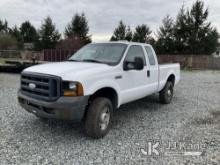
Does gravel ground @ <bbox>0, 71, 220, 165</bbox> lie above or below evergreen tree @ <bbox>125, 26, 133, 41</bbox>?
below

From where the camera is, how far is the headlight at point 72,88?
387cm

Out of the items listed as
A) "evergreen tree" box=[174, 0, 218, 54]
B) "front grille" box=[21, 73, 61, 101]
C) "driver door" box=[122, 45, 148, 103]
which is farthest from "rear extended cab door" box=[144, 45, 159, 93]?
"evergreen tree" box=[174, 0, 218, 54]

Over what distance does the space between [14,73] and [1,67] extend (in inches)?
39.3

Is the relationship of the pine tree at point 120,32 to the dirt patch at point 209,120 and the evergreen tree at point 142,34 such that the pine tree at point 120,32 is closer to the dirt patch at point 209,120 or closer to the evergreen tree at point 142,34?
the evergreen tree at point 142,34

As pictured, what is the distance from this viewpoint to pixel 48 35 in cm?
4388

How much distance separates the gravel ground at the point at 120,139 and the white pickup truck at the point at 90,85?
45 cm

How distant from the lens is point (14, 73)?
47.0 feet

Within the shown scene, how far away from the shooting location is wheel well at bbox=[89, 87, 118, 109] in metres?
4.47

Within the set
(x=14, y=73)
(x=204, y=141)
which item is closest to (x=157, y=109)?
(x=204, y=141)

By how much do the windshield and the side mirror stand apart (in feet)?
0.67

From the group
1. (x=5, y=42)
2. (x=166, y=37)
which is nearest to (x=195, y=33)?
(x=166, y=37)

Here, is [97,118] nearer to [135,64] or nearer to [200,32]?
[135,64]

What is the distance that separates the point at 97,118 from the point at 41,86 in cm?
115

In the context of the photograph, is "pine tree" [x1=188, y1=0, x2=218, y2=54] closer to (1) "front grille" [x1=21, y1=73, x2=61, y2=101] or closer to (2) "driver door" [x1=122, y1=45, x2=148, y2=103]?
(2) "driver door" [x1=122, y1=45, x2=148, y2=103]
